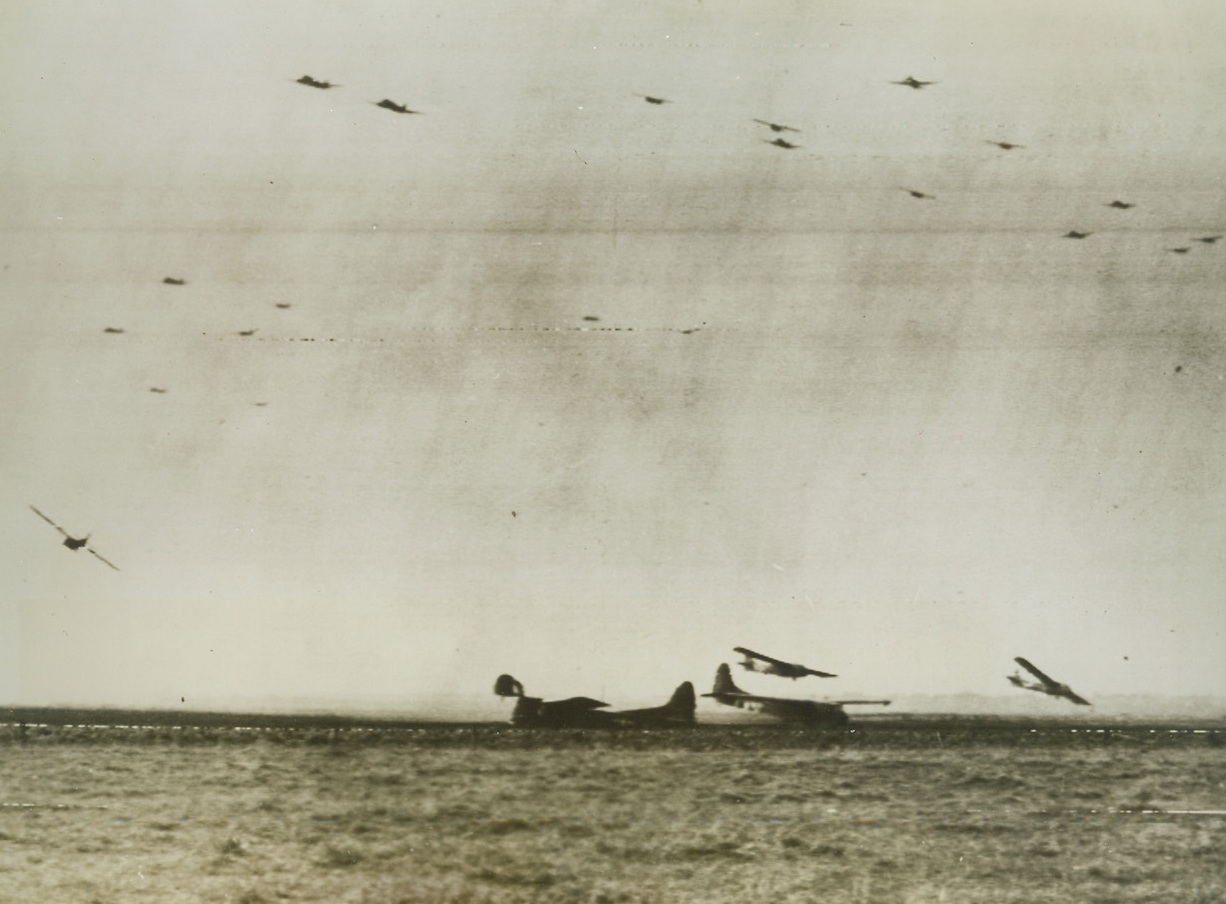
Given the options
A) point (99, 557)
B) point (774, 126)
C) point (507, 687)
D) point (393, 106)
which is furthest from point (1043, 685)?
point (99, 557)

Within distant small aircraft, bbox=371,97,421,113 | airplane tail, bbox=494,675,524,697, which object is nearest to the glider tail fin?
airplane tail, bbox=494,675,524,697

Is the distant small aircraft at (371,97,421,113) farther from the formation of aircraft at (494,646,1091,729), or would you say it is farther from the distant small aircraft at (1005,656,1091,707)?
the distant small aircraft at (1005,656,1091,707)

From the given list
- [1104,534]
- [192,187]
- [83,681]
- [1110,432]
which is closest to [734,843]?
[1104,534]

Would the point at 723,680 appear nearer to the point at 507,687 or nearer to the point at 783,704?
the point at 783,704

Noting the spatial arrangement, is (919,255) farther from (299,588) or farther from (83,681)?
(83,681)

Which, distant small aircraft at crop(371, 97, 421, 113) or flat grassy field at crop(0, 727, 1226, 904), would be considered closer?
flat grassy field at crop(0, 727, 1226, 904)

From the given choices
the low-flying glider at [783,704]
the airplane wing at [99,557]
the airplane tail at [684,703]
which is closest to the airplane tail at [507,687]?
the airplane tail at [684,703]

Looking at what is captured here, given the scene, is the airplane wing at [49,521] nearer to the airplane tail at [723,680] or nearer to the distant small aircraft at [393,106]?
the distant small aircraft at [393,106]
